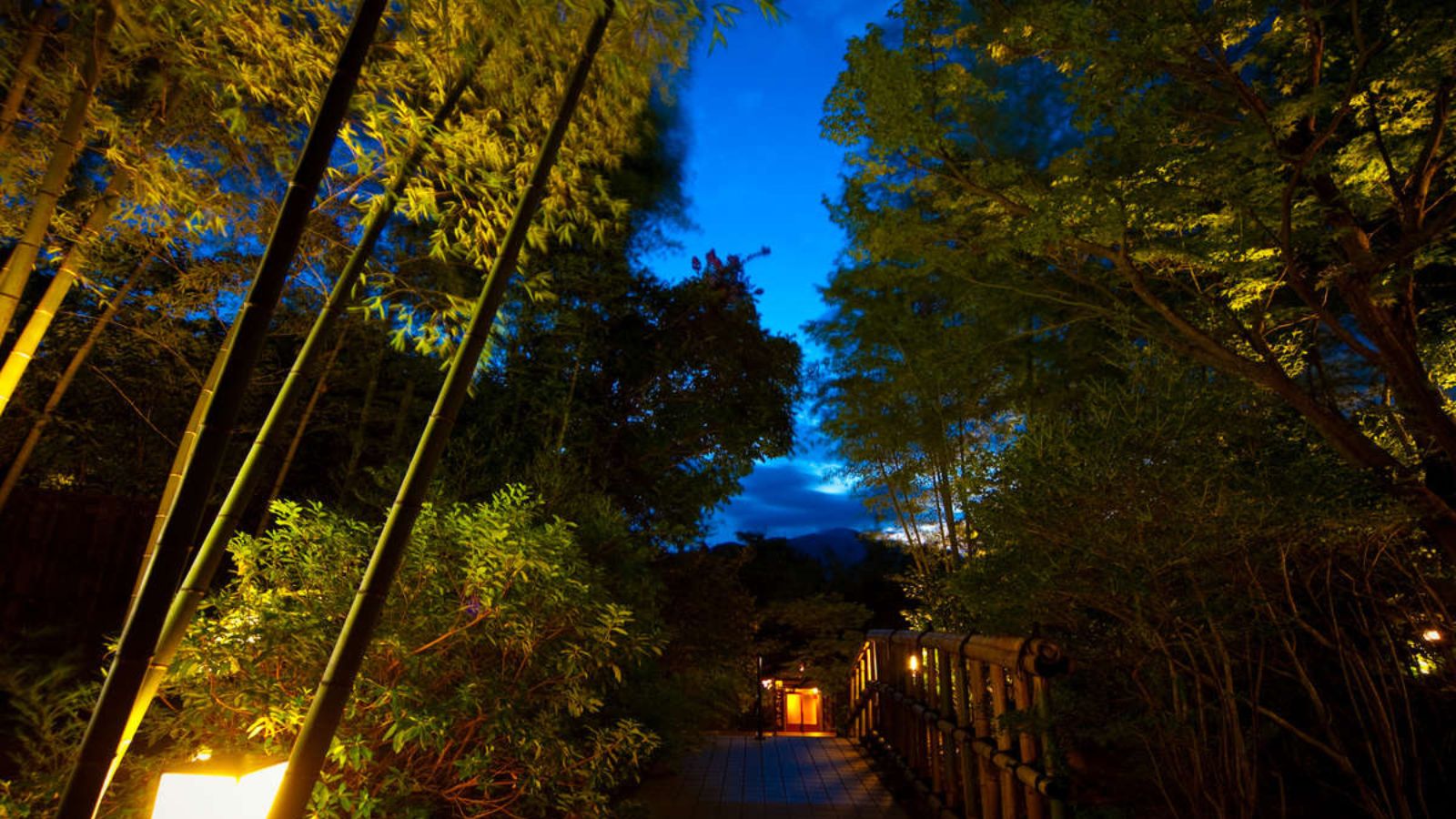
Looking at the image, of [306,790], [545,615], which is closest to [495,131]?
[545,615]

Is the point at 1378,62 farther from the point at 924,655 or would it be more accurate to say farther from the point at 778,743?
the point at 778,743

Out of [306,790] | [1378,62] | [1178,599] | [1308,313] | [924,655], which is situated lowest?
[306,790]

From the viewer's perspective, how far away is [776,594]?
1694cm

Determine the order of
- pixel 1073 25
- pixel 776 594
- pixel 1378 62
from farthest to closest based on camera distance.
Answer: pixel 776 594, pixel 1073 25, pixel 1378 62

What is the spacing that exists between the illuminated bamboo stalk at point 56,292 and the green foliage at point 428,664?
2.71 feet

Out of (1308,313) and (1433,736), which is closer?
(1433,736)

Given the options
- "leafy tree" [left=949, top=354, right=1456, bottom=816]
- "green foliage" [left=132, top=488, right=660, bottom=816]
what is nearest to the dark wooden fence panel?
"green foliage" [left=132, top=488, right=660, bottom=816]

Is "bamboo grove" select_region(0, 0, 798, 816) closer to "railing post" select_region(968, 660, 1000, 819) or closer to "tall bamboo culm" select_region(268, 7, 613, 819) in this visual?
"tall bamboo culm" select_region(268, 7, 613, 819)

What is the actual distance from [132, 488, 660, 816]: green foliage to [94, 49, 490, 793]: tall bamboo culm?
385 millimetres

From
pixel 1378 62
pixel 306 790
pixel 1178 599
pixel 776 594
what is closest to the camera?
pixel 306 790

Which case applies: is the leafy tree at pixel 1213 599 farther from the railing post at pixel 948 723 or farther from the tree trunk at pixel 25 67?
the tree trunk at pixel 25 67

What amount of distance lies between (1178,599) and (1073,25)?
3155 mm

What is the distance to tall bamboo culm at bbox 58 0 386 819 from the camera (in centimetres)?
119

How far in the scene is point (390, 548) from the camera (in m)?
1.53
